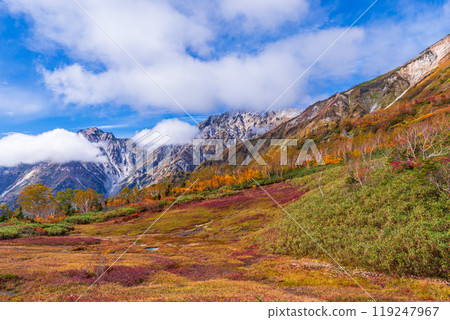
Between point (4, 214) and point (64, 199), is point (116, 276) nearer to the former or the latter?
point (4, 214)

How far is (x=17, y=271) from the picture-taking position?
16.4m

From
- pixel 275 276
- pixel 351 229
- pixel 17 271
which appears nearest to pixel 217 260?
pixel 275 276

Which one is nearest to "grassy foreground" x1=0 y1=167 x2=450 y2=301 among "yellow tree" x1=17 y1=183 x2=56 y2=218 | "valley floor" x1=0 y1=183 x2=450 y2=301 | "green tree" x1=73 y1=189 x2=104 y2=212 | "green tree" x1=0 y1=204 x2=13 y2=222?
"valley floor" x1=0 y1=183 x2=450 y2=301

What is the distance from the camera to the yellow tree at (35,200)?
86.9 meters

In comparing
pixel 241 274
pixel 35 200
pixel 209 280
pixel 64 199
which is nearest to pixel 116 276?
pixel 209 280

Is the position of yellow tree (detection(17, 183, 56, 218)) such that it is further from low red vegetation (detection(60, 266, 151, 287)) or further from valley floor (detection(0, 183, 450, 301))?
low red vegetation (detection(60, 266, 151, 287))

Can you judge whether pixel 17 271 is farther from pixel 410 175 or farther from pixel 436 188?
pixel 410 175

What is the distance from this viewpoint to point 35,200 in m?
87.9

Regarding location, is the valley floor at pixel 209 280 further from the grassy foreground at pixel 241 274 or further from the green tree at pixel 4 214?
the green tree at pixel 4 214

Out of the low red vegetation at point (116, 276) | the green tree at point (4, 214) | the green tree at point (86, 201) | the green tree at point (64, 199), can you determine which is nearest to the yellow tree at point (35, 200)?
the green tree at point (64, 199)

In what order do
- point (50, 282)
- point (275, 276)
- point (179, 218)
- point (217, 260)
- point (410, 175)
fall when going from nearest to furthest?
point (50, 282)
point (275, 276)
point (410, 175)
point (217, 260)
point (179, 218)

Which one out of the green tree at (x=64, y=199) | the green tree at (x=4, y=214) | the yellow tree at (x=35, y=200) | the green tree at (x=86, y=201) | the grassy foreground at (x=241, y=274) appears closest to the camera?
the grassy foreground at (x=241, y=274)
